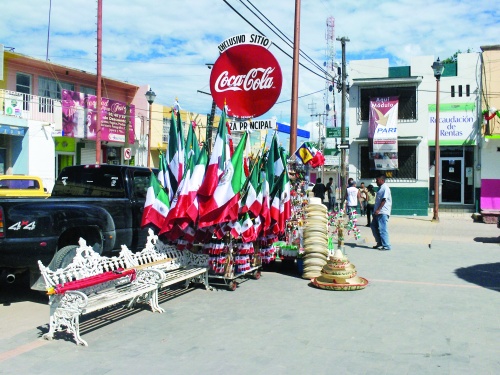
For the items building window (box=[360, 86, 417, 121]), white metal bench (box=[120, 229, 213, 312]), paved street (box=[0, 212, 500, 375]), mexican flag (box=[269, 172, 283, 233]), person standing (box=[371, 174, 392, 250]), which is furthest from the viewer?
building window (box=[360, 86, 417, 121])

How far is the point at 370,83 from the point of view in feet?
76.6

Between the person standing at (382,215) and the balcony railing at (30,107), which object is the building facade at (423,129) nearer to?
the person standing at (382,215)

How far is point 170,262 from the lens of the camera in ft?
25.0

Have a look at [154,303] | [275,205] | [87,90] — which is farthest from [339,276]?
[87,90]

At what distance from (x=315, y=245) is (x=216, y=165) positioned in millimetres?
2616

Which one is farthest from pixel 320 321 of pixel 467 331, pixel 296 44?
pixel 296 44

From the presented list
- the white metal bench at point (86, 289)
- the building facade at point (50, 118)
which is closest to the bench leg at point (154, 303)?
the white metal bench at point (86, 289)

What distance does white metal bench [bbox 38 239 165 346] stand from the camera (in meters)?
5.33

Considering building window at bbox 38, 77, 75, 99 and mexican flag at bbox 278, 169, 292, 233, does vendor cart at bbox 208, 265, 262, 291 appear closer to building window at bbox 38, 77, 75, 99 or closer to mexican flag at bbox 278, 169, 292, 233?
mexican flag at bbox 278, 169, 292, 233

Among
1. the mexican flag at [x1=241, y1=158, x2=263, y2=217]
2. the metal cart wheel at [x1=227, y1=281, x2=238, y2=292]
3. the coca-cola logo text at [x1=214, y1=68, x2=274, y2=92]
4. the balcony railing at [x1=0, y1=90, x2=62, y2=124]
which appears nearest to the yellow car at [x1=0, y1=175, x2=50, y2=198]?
the coca-cola logo text at [x1=214, y1=68, x2=274, y2=92]

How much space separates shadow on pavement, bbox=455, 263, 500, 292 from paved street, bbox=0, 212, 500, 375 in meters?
0.05

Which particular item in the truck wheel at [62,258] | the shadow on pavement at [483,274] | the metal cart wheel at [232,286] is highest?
the truck wheel at [62,258]

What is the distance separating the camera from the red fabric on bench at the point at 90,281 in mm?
5266

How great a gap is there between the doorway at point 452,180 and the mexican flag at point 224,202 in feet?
60.5
